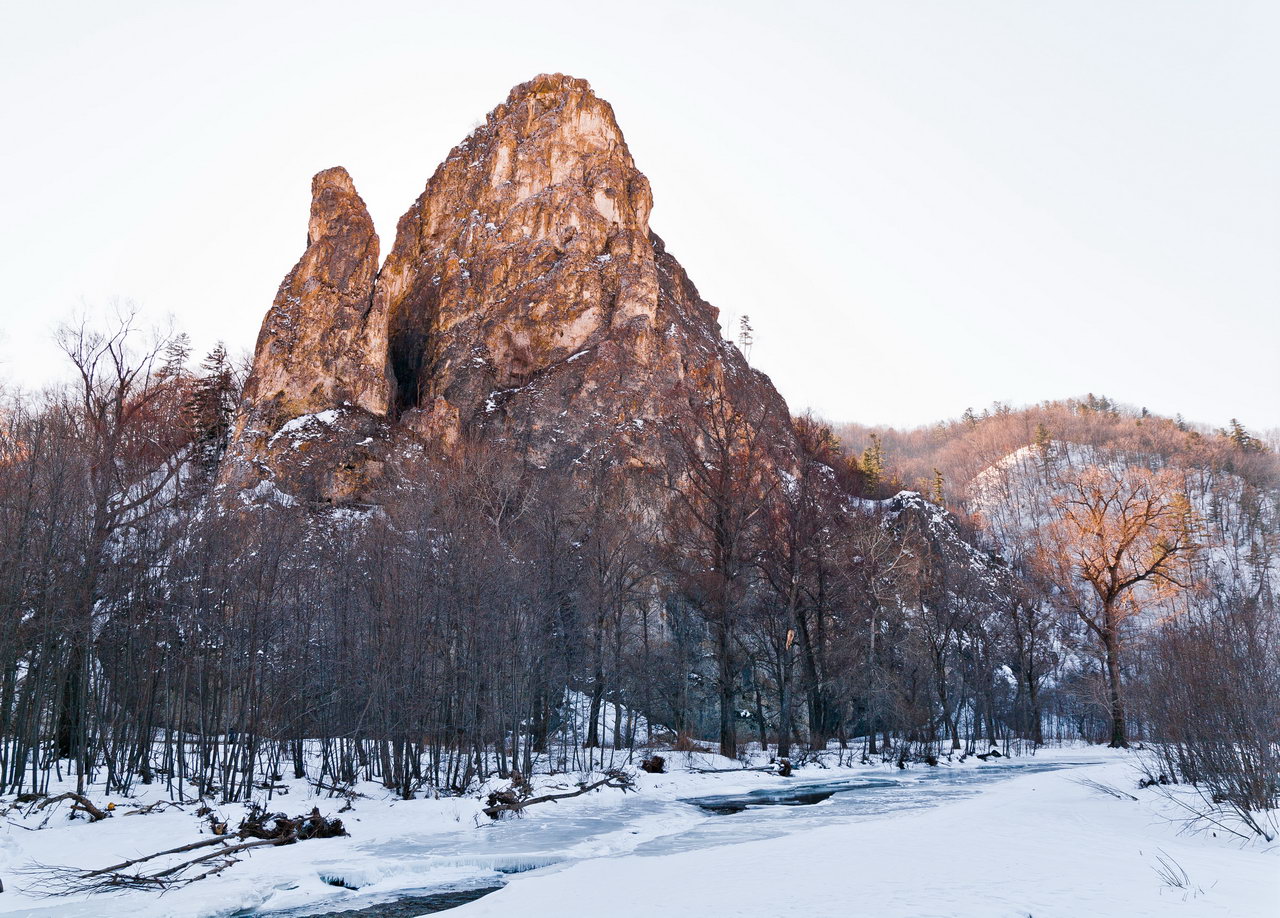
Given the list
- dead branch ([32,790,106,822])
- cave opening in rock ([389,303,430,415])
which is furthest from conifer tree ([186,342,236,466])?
dead branch ([32,790,106,822])

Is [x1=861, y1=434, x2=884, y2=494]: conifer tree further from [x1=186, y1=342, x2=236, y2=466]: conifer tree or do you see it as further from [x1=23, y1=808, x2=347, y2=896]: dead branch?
[x1=23, y1=808, x2=347, y2=896]: dead branch

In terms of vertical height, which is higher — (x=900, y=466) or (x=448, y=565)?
(x=900, y=466)

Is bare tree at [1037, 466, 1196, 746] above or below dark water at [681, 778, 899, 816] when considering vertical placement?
above

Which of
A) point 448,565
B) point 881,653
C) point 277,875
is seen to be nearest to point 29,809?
point 277,875

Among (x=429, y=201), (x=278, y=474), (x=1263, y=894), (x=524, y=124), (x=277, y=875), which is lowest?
(x=277, y=875)

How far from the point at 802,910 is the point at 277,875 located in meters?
7.73

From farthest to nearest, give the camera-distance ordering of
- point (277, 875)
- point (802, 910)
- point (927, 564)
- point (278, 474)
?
1. point (278, 474)
2. point (927, 564)
3. point (277, 875)
4. point (802, 910)

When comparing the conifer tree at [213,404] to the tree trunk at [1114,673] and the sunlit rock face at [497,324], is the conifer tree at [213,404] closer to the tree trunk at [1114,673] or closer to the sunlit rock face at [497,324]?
the sunlit rock face at [497,324]

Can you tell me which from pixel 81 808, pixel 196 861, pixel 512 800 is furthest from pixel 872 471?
pixel 196 861

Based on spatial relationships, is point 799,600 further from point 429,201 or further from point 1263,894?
point 429,201

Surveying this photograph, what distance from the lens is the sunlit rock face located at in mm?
61531

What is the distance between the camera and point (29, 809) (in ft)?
47.8

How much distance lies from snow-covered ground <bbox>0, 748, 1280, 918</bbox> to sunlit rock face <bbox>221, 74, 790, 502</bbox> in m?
41.9

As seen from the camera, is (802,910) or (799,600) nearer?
(802,910)
